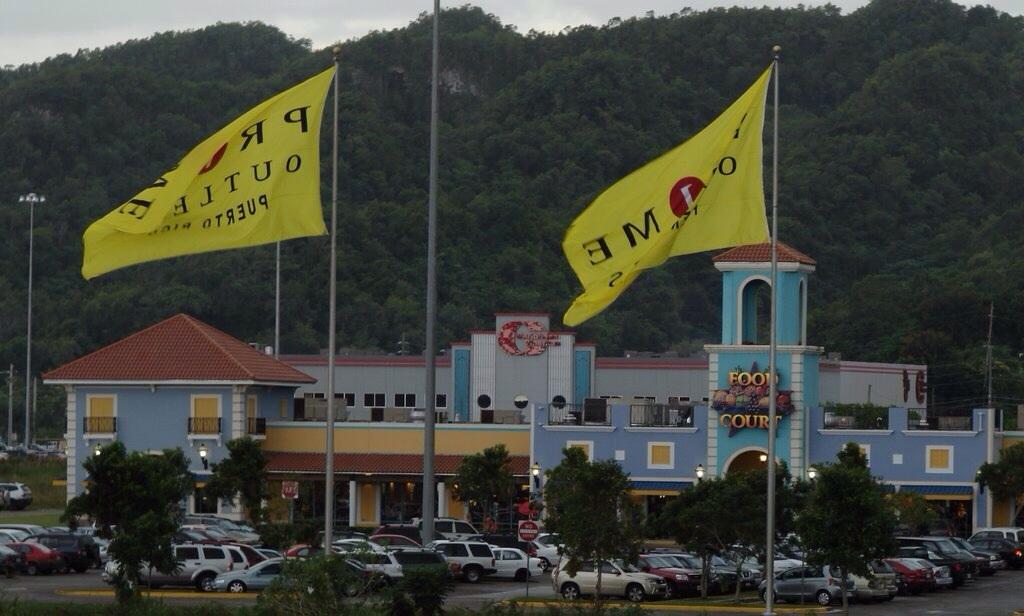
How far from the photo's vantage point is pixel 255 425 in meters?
80.6

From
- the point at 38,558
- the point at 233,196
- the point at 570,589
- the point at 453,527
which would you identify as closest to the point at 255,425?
the point at 453,527

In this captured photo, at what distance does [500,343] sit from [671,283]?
3100 inches

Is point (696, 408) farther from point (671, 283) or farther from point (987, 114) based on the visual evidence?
point (987, 114)

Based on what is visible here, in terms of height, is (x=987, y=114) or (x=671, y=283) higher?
(x=987, y=114)

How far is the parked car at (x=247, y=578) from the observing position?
55.4 metres

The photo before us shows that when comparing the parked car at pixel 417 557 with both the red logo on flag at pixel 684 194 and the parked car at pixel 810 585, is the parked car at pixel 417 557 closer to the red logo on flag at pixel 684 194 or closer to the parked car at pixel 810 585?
the parked car at pixel 810 585

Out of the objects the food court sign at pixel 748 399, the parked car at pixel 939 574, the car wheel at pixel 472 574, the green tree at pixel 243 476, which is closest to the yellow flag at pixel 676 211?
the parked car at pixel 939 574

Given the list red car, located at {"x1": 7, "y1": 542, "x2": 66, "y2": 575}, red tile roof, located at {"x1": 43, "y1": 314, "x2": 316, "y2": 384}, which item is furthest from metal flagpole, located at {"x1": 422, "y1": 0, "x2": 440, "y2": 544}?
red tile roof, located at {"x1": 43, "y1": 314, "x2": 316, "y2": 384}

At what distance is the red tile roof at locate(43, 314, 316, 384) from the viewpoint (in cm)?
8056

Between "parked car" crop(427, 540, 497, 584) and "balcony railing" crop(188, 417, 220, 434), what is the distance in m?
20.4

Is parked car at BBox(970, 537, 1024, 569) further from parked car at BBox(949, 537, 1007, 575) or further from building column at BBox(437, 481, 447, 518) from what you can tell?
building column at BBox(437, 481, 447, 518)

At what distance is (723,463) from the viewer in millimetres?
76125

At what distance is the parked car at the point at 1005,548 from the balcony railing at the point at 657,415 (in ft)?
42.4

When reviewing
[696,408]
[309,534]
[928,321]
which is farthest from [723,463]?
[928,321]
